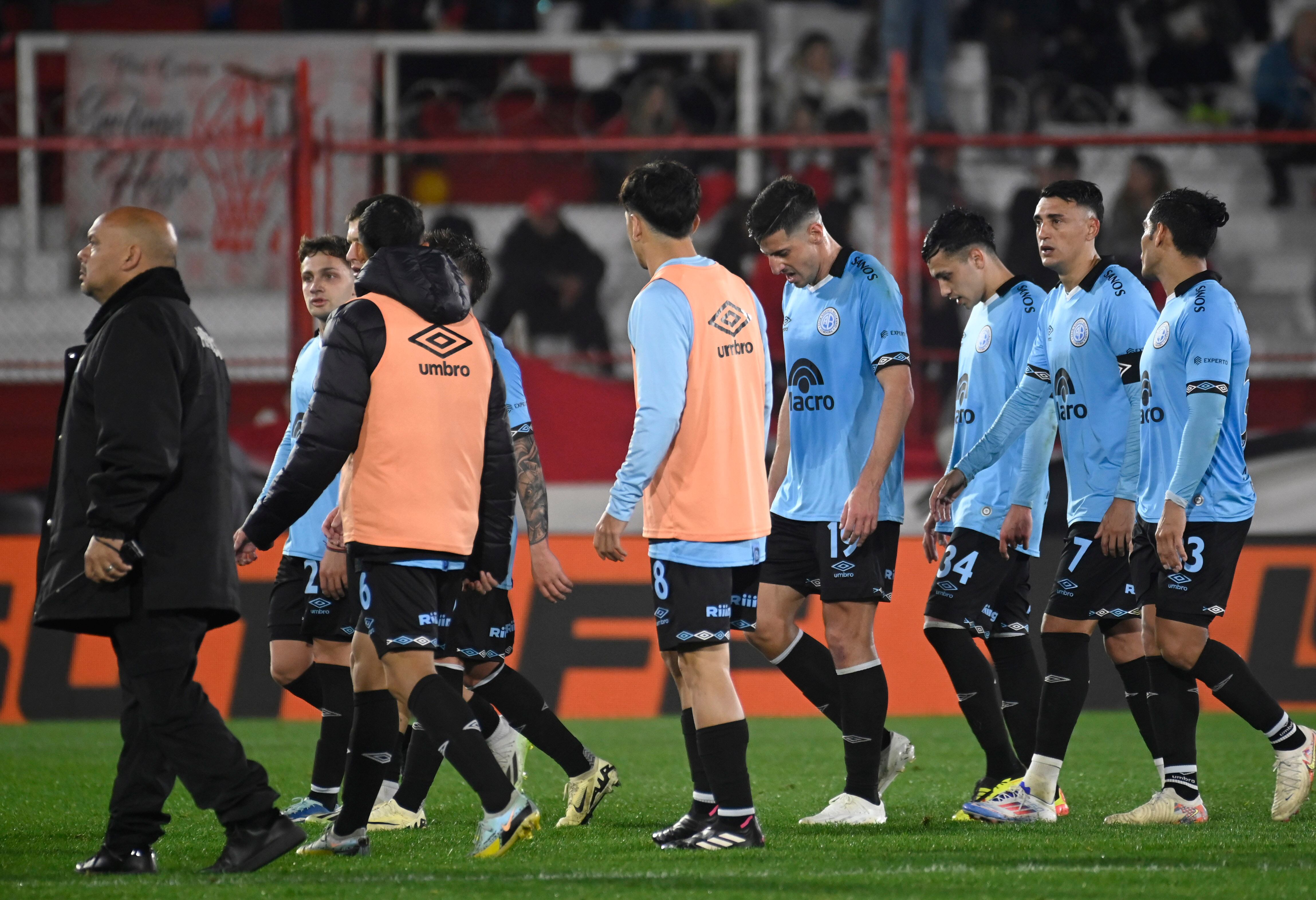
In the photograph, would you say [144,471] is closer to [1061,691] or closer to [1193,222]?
[1061,691]

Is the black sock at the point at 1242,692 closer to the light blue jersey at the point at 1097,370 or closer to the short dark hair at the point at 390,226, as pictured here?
the light blue jersey at the point at 1097,370

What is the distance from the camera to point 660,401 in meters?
4.82

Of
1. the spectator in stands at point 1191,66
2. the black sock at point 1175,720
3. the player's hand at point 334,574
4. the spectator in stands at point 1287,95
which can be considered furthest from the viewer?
the spectator in stands at point 1191,66

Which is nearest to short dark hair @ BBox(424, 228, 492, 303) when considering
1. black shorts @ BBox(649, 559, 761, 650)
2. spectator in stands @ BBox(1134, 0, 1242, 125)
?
black shorts @ BBox(649, 559, 761, 650)

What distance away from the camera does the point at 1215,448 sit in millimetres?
5562

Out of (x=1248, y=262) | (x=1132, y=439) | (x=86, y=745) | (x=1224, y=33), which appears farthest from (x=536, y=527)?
(x=1224, y=33)

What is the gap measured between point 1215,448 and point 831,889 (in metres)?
2.38

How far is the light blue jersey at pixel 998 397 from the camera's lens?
19.6 ft

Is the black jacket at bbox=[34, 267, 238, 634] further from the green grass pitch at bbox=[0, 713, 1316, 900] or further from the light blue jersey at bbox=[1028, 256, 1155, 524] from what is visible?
the light blue jersey at bbox=[1028, 256, 1155, 524]

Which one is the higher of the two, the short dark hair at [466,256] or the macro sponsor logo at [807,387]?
the short dark hair at [466,256]

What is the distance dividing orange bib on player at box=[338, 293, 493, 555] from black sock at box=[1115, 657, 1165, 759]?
2823mm

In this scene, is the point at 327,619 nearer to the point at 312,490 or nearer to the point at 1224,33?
the point at 312,490

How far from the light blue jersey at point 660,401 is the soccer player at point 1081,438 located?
4.72ft

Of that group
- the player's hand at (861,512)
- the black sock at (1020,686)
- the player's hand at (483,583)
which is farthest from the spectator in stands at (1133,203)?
the player's hand at (483,583)
